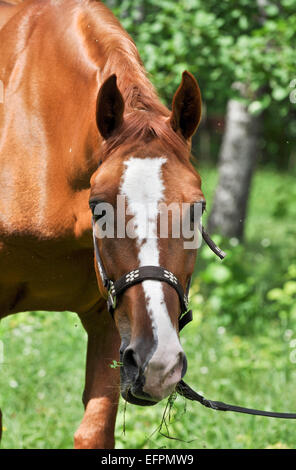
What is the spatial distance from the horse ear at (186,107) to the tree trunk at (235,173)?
16.9ft

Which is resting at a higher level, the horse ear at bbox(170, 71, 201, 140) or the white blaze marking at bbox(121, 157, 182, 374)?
the horse ear at bbox(170, 71, 201, 140)

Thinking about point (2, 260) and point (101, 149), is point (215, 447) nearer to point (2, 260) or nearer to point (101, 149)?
point (2, 260)

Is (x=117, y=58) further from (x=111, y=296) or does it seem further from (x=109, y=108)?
(x=111, y=296)

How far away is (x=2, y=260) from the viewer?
2.86 m

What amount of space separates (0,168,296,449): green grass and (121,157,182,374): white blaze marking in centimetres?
87

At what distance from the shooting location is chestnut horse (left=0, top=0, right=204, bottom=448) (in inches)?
83.0

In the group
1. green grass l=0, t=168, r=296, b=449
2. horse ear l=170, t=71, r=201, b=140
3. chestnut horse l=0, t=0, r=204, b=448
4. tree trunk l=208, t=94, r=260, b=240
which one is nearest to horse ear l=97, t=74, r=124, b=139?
chestnut horse l=0, t=0, r=204, b=448

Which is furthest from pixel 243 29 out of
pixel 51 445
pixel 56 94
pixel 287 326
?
pixel 51 445

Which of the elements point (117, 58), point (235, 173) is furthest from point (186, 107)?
point (235, 173)

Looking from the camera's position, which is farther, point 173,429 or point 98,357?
point 173,429

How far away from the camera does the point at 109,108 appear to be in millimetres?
2373

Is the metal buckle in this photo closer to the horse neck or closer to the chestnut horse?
the chestnut horse

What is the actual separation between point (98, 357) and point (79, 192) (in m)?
0.80

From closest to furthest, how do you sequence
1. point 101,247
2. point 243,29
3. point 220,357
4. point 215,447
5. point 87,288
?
point 101,247, point 87,288, point 215,447, point 220,357, point 243,29
